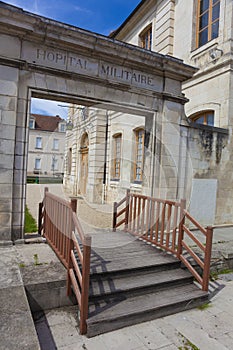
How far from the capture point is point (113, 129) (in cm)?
1003

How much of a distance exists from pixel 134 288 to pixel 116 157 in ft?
21.5

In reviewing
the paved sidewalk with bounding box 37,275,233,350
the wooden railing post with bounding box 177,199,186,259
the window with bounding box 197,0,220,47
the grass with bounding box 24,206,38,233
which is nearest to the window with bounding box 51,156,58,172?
the grass with bounding box 24,206,38,233

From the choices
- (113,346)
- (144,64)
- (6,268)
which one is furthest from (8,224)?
(144,64)

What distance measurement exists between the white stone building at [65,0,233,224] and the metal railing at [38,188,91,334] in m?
2.29

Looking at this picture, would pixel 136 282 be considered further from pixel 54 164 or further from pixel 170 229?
pixel 54 164

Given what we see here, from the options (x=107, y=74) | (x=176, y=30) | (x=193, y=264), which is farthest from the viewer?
(x=176, y=30)

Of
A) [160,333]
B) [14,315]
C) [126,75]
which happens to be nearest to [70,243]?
[14,315]

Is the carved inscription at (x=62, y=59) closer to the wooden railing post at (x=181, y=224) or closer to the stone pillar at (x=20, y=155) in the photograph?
the stone pillar at (x=20, y=155)

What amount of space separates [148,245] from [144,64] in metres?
3.31

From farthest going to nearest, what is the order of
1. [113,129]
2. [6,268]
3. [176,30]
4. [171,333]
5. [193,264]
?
[113,129]
[176,30]
[193,264]
[6,268]
[171,333]

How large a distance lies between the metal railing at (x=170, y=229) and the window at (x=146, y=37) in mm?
7893

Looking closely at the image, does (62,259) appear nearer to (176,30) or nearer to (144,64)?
(144,64)

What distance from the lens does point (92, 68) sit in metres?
4.25

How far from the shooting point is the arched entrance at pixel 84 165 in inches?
430
